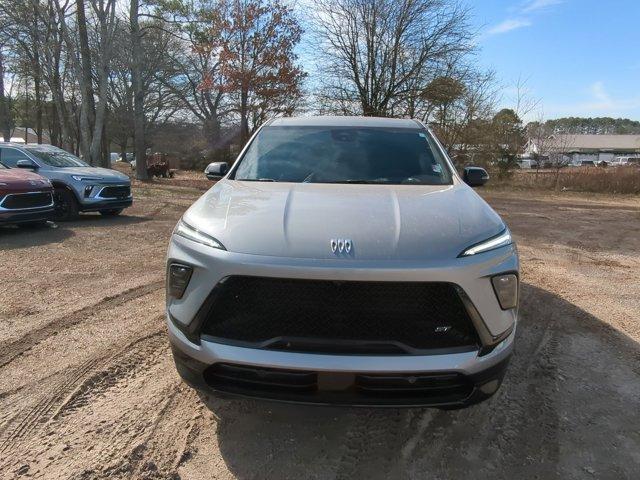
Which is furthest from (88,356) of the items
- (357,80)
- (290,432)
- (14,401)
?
(357,80)

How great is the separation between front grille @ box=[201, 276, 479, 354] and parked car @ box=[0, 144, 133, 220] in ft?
29.9

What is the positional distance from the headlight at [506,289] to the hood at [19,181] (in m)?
8.30

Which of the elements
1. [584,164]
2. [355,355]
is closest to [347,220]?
[355,355]

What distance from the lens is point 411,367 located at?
7.26 ft

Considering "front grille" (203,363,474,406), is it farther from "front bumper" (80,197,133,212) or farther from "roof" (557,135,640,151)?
"roof" (557,135,640,151)

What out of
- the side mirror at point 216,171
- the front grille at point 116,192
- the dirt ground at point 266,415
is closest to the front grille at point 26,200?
the front grille at point 116,192

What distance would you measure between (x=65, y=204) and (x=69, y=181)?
0.49 meters

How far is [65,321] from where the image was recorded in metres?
4.35

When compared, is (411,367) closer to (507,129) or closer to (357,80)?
(357,80)

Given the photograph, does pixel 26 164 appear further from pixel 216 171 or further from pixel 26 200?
pixel 216 171

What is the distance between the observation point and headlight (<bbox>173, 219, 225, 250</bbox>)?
2.46m

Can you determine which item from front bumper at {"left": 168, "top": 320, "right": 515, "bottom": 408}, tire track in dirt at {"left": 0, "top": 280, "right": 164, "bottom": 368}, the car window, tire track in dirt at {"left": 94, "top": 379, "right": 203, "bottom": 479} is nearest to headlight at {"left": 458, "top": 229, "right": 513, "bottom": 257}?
front bumper at {"left": 168, "top": 320, "right": 515, "bottom": 408}

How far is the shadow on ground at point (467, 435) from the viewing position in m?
2.50

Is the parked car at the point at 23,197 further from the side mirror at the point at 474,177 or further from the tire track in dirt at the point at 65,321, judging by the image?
the side mirror at the point at 474,177
